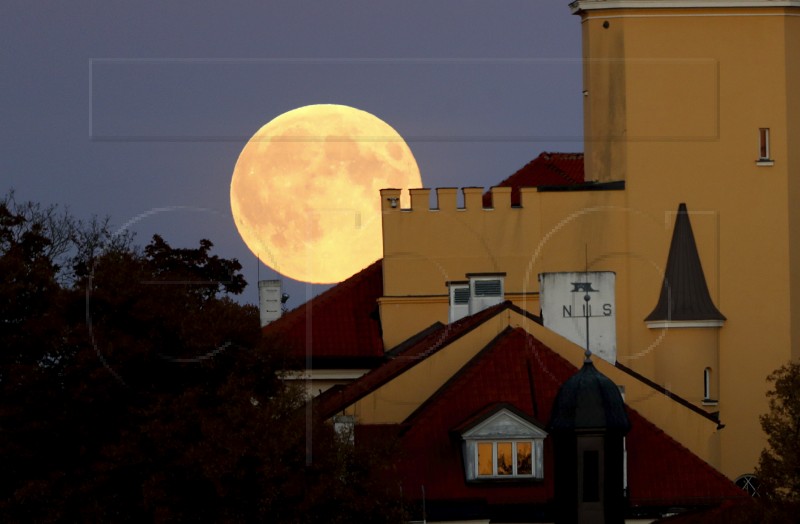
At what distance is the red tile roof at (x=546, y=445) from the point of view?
186 feet

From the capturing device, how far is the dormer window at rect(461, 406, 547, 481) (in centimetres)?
5709

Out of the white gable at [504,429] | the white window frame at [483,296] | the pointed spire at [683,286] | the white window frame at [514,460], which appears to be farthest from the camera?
the pointed spire at [683,286]

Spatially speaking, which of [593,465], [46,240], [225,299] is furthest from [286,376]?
[46,240]

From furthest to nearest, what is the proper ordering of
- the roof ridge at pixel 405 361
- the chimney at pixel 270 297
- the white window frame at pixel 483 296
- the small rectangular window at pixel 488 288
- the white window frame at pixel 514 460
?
the chimney at pixel 270 297, the small rectangular window at pixel 488 288, the white window frame at pixel 483 296, the roof ridge at pixel 405 361, the white window frame at pixel 514 460

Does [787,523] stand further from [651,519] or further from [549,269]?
[549,269]

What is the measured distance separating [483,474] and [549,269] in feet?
64.8

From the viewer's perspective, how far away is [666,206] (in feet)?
251

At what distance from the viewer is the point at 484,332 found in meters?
61.9

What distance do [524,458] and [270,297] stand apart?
25.0 meters

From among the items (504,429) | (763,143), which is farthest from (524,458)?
(763,143)

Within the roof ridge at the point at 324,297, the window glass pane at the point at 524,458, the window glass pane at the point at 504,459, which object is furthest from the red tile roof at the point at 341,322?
the window glass pane at the point at 524,458

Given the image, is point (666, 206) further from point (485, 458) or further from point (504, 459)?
point (485, 458)

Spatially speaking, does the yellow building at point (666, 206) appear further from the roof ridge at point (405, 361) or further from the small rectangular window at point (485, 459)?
the small rectangular window at point (485, 459)

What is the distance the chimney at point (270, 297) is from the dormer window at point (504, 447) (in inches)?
944
